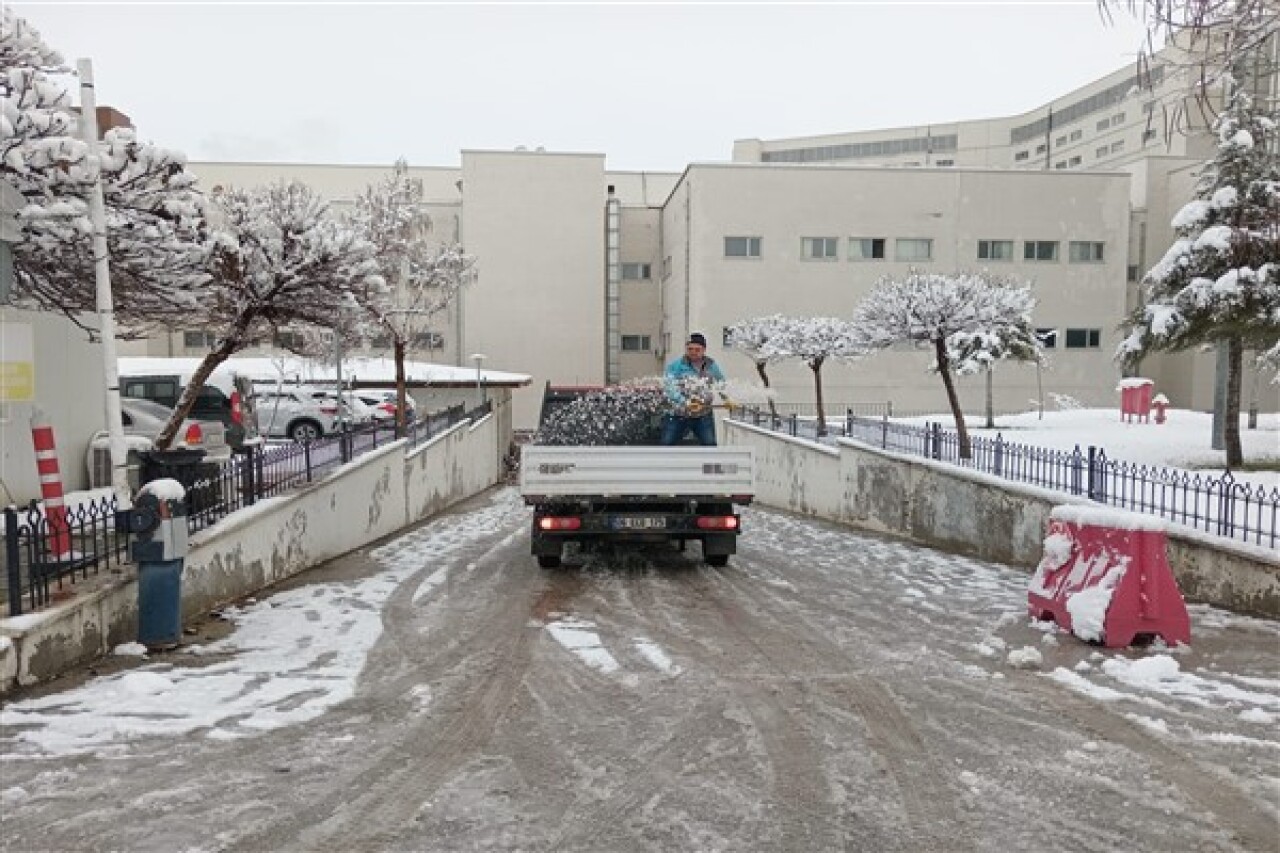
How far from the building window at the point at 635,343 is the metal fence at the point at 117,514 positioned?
115ft

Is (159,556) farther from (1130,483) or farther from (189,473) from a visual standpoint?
(1130,483)

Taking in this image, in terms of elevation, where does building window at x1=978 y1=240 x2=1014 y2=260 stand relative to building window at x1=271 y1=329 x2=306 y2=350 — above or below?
above

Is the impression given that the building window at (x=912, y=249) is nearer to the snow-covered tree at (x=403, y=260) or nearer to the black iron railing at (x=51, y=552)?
the snow-covered tree at (x=403, y=260)

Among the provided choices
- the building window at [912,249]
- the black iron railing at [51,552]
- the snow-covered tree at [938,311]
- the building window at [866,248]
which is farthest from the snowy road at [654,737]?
the building window at [912,249]

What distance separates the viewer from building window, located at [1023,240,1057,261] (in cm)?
3956

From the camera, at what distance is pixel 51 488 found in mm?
6562

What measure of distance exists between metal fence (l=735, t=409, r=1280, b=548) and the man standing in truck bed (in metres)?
3.84

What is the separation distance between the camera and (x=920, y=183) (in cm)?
3925

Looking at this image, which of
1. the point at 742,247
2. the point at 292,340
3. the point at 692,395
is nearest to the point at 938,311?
the point at 692,395

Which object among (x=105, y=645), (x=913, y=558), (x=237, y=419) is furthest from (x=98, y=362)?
(x=913, y=558)

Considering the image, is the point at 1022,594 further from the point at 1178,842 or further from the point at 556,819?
the point at 556,819

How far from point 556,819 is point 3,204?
18.9 feet

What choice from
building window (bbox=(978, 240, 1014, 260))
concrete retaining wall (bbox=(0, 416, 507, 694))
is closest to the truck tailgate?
concrete retaining wall (bbox=(0, 416, 507, 694))

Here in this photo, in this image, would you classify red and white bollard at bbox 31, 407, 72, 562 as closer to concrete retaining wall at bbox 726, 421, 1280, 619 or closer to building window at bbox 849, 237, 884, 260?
concrete retaining wall at bbox 726, 421, 1280, 619
